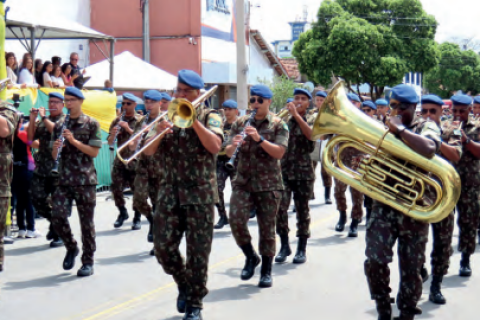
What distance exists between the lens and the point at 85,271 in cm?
773

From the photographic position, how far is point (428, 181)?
538 cm

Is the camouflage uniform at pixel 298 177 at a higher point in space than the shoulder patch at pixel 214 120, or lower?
lower

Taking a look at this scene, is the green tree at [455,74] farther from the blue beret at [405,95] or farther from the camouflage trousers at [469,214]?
the blue beret at [405,95]

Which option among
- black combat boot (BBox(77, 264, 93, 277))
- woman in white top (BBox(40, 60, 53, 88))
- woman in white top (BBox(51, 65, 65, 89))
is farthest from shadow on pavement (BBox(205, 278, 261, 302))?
woman in white top (BBox(51, 65, 65, 89))

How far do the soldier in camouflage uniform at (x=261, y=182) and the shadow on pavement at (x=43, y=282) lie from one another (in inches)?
73.1

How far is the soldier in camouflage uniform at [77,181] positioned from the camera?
25.3 feet

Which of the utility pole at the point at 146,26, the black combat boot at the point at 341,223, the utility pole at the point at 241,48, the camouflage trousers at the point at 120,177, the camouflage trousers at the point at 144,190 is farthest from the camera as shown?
the utility pole at the point at 146,26

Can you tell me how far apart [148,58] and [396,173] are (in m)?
26.5

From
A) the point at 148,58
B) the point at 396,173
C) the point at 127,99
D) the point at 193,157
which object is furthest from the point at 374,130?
the point at 148,58

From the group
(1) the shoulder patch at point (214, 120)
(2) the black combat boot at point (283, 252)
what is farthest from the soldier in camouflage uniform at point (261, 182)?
(1) the shoulder patch at point (214, 120)

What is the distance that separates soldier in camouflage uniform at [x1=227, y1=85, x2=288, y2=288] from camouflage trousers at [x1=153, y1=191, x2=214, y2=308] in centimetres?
155

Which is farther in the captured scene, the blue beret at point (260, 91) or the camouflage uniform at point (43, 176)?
the camouflage uniform at point (43, 176)

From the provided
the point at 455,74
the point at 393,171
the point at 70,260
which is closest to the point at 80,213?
the point at 70,260

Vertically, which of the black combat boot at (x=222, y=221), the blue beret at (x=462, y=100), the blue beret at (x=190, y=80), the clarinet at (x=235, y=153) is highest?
the blue beret at (x=190, y=80)
